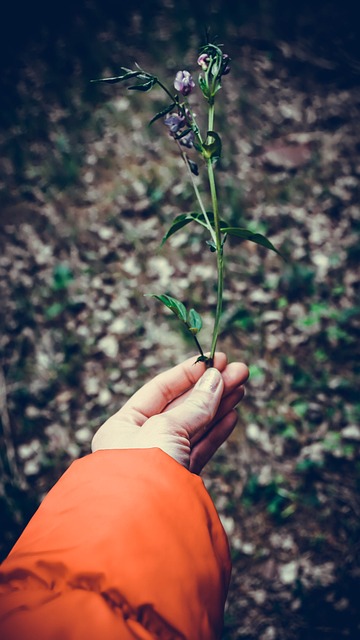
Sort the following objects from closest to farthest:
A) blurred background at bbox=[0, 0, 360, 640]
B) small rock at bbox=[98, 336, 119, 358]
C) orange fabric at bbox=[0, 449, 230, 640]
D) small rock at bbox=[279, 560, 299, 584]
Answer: orange fabric at bbox=[0, 449, 230, 640] < small rock at bbox=[279, 560, 299, 584] < blurred background at bbox=[0, 0, 360, 640] < small rock at bbox=[98, 336, 119, 358]

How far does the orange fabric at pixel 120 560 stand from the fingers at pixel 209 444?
0.55 meters

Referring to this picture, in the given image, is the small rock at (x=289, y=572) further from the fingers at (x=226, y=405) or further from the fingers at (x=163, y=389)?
the fingers at (x=163, y=389)

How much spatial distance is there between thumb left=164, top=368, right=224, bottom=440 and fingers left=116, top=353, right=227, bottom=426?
0.13 meters

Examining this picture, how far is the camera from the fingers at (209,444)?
1.74 m

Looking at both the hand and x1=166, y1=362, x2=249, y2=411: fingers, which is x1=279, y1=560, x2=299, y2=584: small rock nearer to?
the hand

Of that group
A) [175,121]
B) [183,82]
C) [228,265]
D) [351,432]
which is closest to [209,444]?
[351,432]

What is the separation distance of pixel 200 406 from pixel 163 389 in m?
0.27

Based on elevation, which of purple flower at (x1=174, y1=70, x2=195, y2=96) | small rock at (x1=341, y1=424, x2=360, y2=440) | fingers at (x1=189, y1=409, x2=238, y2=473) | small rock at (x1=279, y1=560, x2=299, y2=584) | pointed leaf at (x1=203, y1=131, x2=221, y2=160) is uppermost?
purple flower at (x1=174, y1=70, x2=195, y2=96)

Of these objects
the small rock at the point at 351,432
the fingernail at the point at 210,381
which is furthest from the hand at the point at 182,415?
the small rock at the point at 351,432

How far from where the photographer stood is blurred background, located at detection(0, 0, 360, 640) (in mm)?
2373

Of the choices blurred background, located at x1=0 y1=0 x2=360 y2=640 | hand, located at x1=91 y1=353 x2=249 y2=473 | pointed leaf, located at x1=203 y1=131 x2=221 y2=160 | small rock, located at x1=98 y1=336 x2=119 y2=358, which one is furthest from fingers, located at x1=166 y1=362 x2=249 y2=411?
small rock, located at x1=98 y1=336 x2=119 y2=358

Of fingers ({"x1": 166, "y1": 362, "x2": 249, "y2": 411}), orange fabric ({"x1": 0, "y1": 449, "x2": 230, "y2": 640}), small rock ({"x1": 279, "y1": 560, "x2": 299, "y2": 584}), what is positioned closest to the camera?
orange fabric ({"x1": 0, "y1": 449, "x2": 230, "y2": 640})

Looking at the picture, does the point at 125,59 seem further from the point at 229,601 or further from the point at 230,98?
the point at 229,601

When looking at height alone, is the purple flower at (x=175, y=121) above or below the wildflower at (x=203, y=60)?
below
